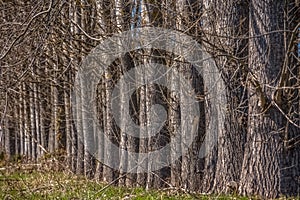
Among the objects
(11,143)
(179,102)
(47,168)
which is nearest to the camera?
(179,102)

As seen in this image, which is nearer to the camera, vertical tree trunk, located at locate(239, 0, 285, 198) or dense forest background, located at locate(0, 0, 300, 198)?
dense forest background, located at locate(0, 0, 300, 198)

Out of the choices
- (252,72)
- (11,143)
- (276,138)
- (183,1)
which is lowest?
(11,143)

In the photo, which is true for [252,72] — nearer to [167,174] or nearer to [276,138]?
[276,138]

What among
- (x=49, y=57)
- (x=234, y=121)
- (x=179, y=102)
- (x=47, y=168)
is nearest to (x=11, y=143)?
(x=47, y=168)

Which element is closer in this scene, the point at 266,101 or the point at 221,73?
the point at 266,101

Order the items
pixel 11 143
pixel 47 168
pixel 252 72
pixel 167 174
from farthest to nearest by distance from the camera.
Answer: pixel 11 143
pixel 47 168
pixel 167 174
pixel 252 72

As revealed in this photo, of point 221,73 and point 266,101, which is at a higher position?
point 221,73

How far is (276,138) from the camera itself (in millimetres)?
9688

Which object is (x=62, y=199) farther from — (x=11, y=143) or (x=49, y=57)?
(x=11, y=143)

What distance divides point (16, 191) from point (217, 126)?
4204 mm

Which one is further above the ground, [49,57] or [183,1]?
[183,1]

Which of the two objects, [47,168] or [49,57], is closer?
[49,57]

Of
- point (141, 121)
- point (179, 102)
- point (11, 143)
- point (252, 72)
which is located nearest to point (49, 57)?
point (141, 121)

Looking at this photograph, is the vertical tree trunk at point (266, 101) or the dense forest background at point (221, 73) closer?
the dense forest background at point (221, 73)
